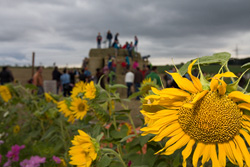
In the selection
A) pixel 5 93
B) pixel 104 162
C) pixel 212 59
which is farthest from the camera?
pixel 5 93

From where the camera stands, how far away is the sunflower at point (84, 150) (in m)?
1.01

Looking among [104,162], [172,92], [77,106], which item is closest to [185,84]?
[172,92]

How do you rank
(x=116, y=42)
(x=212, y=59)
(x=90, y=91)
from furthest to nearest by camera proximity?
(x=116, y=42) < (x=90, y=91) < (x=212, y=59)

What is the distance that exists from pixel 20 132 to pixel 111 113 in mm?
2118

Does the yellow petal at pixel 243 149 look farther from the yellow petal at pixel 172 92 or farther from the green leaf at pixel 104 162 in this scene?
the green leaf at pixel 104 162

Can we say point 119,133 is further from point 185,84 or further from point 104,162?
point 185,84

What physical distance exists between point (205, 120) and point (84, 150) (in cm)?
57

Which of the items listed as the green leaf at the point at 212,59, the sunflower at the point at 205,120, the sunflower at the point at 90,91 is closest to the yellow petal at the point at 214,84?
the sunflower at the point at 205,120

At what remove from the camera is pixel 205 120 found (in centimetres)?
66

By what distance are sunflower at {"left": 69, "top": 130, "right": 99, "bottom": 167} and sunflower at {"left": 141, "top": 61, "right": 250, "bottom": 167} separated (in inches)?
15.6

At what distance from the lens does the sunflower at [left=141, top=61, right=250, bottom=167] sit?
2.11 feet

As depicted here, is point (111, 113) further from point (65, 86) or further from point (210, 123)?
point (65, 86)

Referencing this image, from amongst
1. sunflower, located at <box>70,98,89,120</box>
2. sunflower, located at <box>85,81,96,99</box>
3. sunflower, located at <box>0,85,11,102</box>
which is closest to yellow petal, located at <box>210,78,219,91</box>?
sunflower, located at <box>85,81,96,99</box>

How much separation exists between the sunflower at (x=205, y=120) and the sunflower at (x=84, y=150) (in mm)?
396
